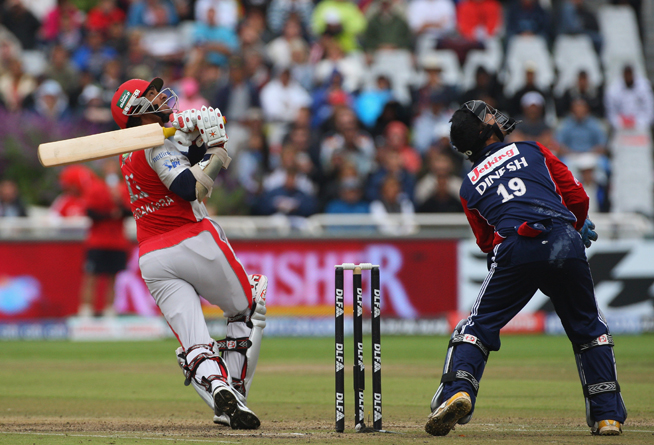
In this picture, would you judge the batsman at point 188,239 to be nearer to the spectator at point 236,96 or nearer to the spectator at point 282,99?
the spectator at point 236,96

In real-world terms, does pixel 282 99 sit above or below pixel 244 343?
above

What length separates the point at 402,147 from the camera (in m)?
16.4

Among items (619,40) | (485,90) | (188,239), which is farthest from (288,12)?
(188,239)

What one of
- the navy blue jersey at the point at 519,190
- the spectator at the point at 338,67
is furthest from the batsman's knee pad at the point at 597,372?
the spectator at the point at 338,67

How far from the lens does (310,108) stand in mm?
17656

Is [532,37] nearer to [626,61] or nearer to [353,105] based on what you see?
[626,61]

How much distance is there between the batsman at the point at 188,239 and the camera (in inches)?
237

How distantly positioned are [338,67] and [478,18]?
331cm

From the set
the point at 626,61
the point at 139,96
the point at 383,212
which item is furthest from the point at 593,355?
the point at 626,61

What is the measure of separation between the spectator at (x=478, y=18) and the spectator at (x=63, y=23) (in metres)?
8.22

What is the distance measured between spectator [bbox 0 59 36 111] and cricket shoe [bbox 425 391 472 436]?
14.3 meters

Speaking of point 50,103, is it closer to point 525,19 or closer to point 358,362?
point 525,19

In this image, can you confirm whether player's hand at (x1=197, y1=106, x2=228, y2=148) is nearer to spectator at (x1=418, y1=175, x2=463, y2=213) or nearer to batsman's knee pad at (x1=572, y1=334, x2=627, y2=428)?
batsman's knee pad at (x1=572, y1=334, x2=627, y2=428)

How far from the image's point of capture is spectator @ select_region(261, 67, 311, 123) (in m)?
17.5
